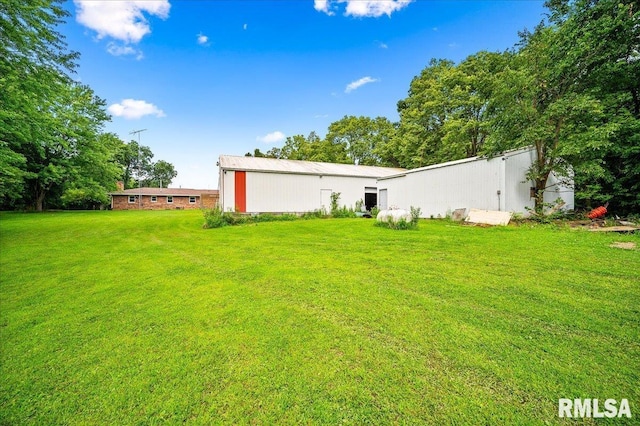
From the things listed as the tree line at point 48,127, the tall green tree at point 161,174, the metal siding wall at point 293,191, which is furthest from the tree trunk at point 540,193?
the tall green tree at point 161,174

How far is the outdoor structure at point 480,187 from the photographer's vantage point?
11078mm

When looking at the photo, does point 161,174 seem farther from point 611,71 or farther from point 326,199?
point 611,71

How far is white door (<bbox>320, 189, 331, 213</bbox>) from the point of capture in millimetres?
17425

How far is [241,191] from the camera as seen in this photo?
14.9 meters

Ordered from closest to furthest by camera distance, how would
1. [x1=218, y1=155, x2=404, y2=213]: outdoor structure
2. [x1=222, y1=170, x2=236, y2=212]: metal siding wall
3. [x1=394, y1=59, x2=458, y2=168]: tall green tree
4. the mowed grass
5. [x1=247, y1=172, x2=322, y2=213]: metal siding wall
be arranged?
the mowed grass < [x1=222, y1=170, x2=236, y2=212]: metal siding wall < [x1=218, y1=155, x2=404, y2=213]: outdoor structure < [x1=247, y1=172, x2=322, y2=213]: metal siding wall < [x1=394, y1=59, x2=458, y2=168]: tall green tree

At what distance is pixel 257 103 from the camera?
790 inches

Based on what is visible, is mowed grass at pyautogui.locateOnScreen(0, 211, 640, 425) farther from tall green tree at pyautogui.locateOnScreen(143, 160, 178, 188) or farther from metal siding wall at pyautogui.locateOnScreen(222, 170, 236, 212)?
tall green tree at pyautogui.locateOnScreen(143, 160, 178, 188)

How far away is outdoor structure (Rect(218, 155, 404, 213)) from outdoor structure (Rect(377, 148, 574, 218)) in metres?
4.17

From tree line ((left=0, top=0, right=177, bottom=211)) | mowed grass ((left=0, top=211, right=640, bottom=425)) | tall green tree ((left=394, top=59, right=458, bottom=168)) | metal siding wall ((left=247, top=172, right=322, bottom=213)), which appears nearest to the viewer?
mowed grass ((left=0, top=211, right=640, bottom=425))

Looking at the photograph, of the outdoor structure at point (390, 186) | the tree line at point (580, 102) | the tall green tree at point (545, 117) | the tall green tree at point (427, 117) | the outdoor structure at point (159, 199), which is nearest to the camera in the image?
the tree line at point (580, 102)

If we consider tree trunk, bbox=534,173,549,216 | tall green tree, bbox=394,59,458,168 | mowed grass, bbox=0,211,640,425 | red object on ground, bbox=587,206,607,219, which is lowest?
mowed grass, bbox=0,211,640,425

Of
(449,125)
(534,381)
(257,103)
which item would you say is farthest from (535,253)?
(257,103)

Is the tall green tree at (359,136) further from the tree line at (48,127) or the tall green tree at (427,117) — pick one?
the tree line at (48,127)

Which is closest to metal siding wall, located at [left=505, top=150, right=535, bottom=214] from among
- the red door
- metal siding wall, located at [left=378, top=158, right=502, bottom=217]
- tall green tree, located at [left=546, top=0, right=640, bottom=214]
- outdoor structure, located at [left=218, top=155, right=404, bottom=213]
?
metal siding wall, located at [left=378, top=158, right=502, bottom=217]
